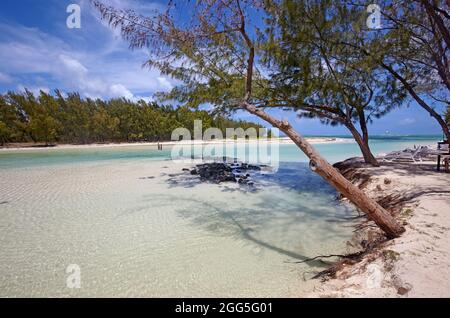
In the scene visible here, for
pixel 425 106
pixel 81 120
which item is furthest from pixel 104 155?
pixel 425 106

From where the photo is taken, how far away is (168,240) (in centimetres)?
425

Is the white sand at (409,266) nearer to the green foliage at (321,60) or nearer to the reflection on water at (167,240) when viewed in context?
the reflection on water at (167,240)

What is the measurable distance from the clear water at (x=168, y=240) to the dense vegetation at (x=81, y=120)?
90.8 ft

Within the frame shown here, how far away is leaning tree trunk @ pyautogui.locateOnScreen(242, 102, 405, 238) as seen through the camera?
3.12 meters

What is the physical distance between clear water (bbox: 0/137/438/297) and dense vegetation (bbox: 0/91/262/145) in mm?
27688

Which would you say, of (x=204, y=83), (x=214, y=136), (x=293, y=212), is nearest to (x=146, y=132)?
(x=214, y=136)

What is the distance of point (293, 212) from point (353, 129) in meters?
5.72

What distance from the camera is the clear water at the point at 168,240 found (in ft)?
9.61

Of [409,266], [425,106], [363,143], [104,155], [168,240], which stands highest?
[425,106]

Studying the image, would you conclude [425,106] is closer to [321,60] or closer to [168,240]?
[321,60]

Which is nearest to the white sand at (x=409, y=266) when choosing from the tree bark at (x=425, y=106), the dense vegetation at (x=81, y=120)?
the tree bark at (x=425, y=106)

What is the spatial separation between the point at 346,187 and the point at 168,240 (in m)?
3.08

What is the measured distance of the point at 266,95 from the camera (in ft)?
26.1

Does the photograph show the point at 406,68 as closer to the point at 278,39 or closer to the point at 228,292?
the point at 278,39
